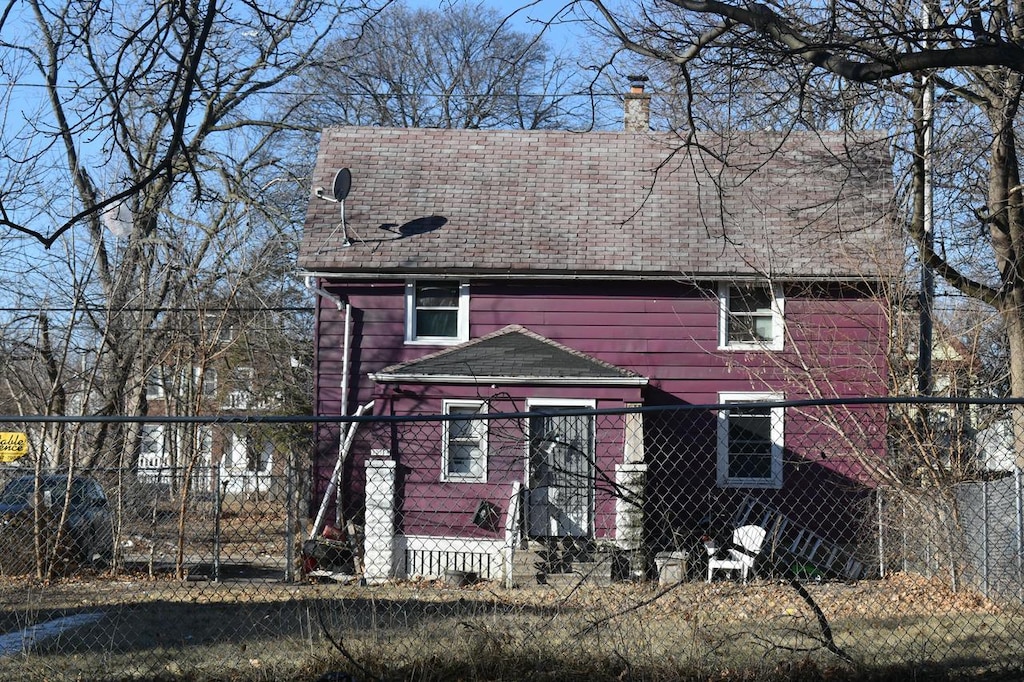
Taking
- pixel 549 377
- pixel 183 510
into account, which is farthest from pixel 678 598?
pixel 549 377

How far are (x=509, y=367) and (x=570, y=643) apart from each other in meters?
9.83

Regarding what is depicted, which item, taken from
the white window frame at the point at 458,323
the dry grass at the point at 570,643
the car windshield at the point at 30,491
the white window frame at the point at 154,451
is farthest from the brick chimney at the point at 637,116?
the dry grass at the point at 570,643

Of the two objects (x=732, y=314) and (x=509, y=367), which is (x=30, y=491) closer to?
(x=509, y=367)

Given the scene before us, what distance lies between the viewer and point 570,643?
21.2ft

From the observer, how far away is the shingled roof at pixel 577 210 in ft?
55.5

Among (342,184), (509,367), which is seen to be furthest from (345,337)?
(509,367)

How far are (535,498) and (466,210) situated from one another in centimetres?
584

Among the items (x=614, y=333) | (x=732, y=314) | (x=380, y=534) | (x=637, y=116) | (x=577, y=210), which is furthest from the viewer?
(x=637, y=116)

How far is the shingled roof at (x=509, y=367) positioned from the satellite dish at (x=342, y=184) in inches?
117

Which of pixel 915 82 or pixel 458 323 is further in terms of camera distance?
pixel 458 323

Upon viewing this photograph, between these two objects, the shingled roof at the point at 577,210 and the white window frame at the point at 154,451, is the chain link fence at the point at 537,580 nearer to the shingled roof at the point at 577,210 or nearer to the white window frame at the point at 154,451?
the white window frame at the point at 154,451

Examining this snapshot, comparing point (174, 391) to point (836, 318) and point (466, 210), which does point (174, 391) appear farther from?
point (836, 318)

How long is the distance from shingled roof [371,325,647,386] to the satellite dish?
298 cm

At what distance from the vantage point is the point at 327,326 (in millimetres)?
17531
